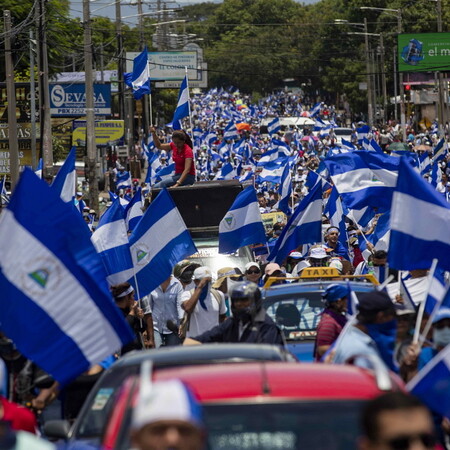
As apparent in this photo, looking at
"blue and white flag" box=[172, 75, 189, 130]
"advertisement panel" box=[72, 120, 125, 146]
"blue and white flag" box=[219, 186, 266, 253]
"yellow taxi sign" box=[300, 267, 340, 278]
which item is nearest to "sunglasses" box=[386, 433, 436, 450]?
"yellow taxi sign" box=[300, 267, 340, 278]

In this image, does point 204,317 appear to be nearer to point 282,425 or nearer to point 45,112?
point 282,425

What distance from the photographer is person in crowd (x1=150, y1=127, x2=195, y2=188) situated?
1944 cm

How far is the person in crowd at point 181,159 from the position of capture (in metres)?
19.4

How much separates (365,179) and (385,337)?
9.25 meters

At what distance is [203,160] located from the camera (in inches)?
1880

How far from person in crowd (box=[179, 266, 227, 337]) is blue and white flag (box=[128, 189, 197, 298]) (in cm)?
40

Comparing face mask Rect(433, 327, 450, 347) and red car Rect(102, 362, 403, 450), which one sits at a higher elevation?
red car Rect(102, 362, 403, 450)

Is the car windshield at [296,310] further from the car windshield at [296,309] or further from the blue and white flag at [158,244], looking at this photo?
the blue and white flag at [158,244]

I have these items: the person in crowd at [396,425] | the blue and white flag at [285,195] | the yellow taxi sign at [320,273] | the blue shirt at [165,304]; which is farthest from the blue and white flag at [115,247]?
the blue and white flag at [285,195]

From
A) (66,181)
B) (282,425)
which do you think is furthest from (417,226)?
(66,181)

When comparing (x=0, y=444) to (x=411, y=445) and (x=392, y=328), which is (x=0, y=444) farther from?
(x=392, y=328)

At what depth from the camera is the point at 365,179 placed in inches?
645

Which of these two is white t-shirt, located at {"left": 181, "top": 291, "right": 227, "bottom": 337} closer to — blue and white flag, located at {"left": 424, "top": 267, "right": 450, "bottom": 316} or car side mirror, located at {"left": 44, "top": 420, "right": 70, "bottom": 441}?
blue and white flag, located at {"left": 424, "top": 267, "right": 450, "bottom": 316}

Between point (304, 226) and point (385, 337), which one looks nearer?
point (385, 337)
